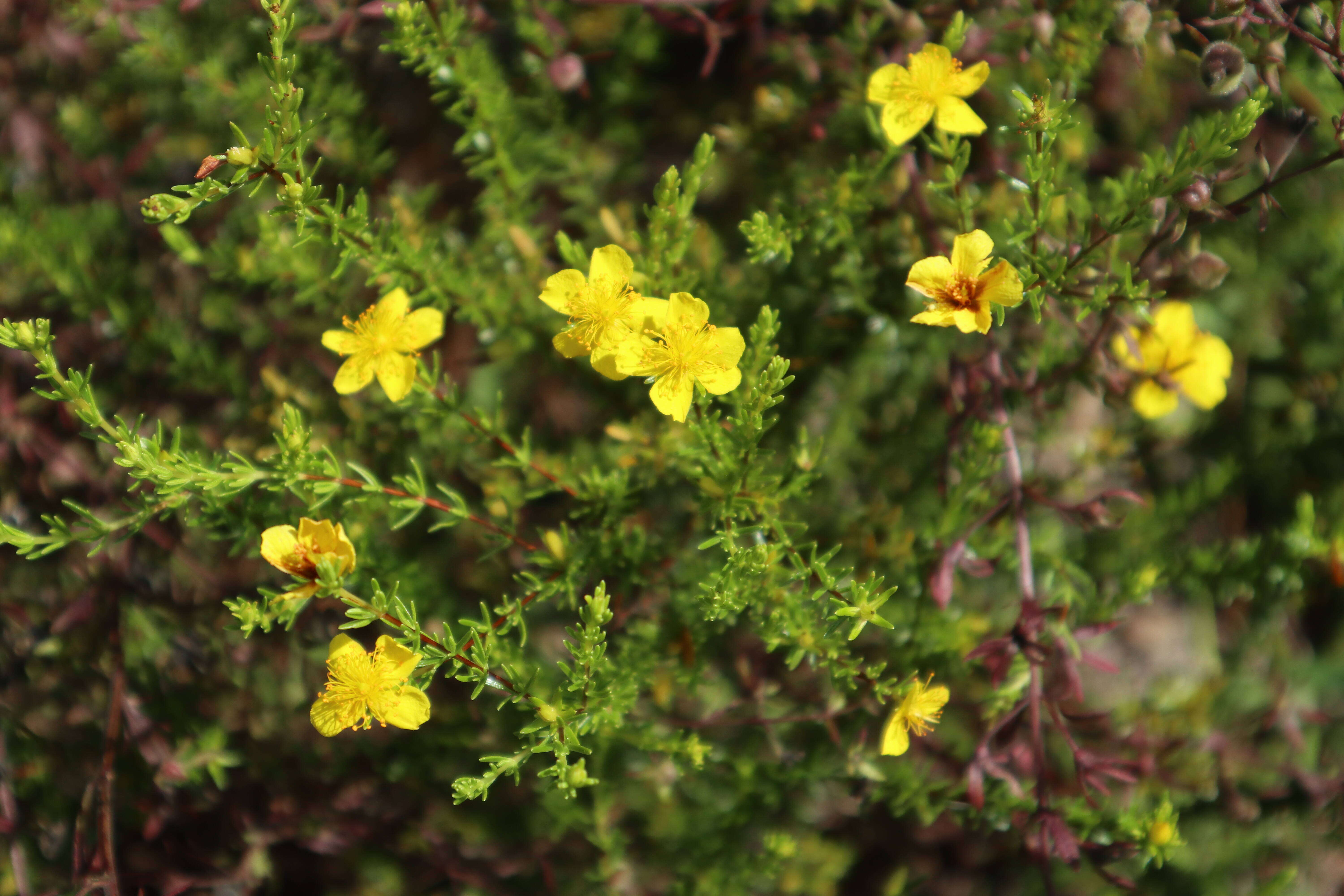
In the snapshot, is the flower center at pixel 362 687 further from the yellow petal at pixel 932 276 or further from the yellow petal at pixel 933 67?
the yellow petal at pixel 933 67


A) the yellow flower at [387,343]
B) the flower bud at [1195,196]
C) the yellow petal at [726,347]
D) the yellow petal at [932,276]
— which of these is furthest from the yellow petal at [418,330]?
the flower bud at [1195,196]

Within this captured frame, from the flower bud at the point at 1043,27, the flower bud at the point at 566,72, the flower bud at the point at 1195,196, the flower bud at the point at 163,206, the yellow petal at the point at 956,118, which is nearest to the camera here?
the flower bud at the point at 163,206

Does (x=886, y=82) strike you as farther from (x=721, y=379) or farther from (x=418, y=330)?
(x=418, y=330)

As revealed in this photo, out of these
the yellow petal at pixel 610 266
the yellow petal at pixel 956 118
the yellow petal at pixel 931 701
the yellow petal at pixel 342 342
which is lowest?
the yellow petal at pixel 931 701

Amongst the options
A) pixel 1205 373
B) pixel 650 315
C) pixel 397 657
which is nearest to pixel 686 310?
pixel 650 315

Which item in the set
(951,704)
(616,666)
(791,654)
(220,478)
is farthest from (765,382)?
(951,704)

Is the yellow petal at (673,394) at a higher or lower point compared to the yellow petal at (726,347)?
lower

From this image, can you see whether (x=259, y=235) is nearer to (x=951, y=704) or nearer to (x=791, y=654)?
(x=791, y=654)

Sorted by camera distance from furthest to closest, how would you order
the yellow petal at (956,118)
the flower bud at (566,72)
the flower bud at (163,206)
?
the flower bud at (566,72) → the yellow petal at (956,118) → the flower bud at (163,206)
